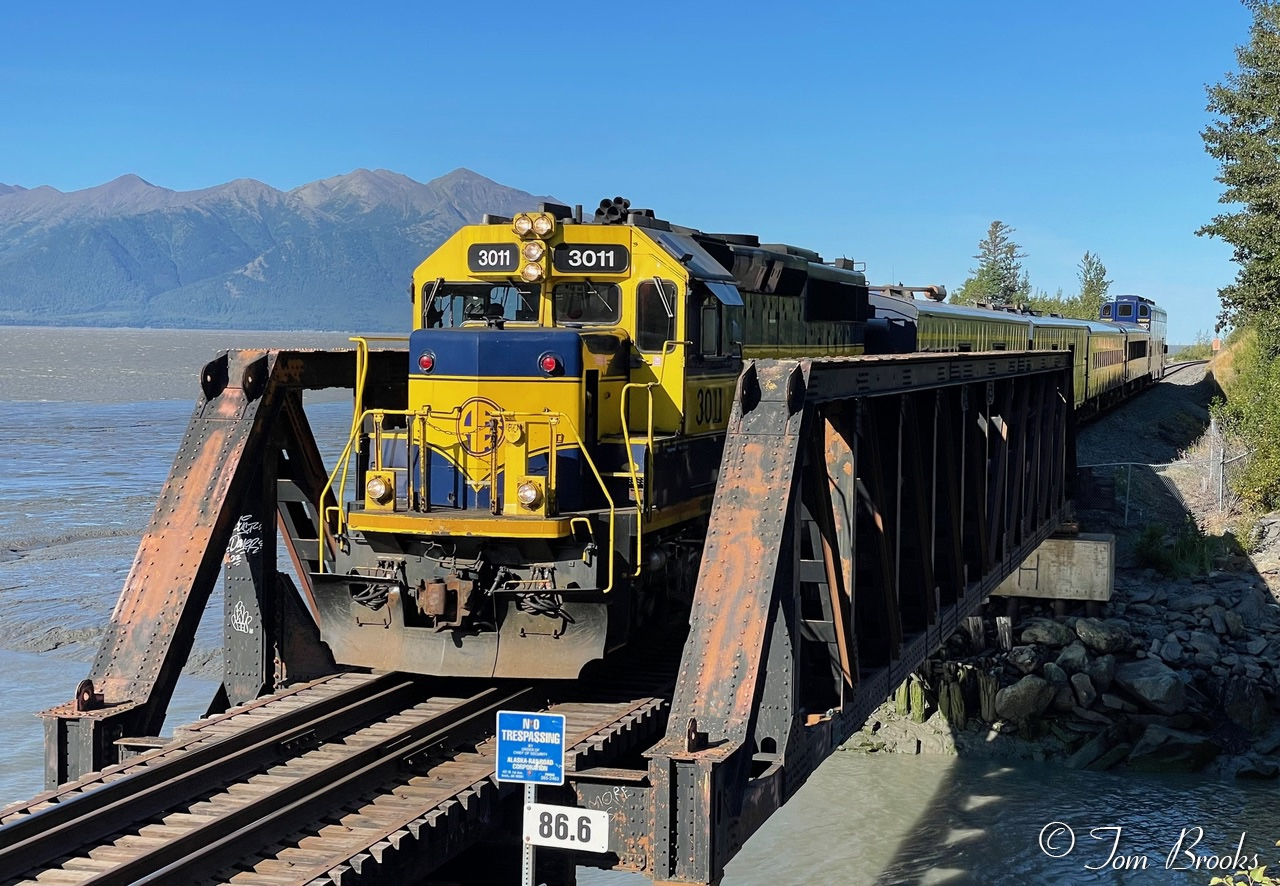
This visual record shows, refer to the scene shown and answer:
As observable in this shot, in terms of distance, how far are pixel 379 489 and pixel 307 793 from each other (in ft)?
9.23

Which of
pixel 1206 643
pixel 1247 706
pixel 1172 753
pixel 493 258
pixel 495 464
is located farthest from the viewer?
pixel 1206 643

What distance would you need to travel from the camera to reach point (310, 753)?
29.9ft

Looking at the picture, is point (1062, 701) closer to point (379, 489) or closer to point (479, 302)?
point (479, 302)

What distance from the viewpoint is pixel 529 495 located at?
394 inches

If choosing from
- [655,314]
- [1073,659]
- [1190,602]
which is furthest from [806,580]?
[1190,602]

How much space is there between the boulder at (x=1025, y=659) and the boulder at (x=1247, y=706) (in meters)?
3.44

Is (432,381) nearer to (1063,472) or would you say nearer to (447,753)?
(447,753)

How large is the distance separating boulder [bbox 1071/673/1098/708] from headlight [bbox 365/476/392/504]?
18.3m

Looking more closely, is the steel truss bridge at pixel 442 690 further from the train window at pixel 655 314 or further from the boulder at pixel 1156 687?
the boulder at pixel 1156 687

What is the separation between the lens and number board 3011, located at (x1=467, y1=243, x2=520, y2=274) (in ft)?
38.1

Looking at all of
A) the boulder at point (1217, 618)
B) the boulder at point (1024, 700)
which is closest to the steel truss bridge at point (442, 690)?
the boulder at point (1024, 700)

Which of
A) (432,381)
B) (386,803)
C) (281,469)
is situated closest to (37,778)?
(281,469)

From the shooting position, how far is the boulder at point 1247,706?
24.4m

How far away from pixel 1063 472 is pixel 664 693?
16257 millimetres
